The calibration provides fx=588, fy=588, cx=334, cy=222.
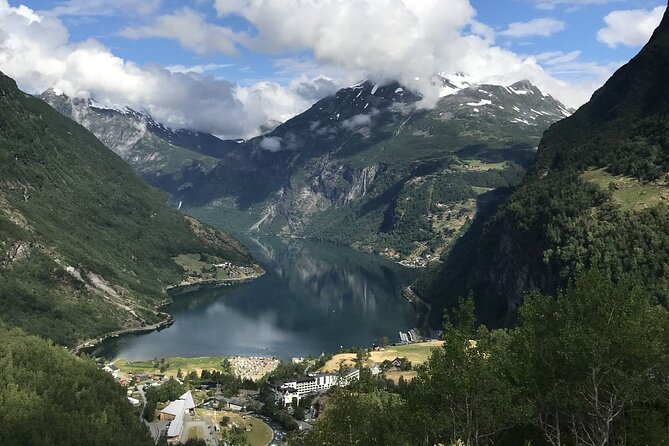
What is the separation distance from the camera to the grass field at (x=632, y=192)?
12277 centimetres

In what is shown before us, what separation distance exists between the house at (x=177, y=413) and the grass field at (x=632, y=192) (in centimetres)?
9569

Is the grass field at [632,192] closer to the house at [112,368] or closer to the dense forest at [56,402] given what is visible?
the dense forest at [56,402]

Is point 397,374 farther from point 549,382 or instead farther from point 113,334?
point 113,334

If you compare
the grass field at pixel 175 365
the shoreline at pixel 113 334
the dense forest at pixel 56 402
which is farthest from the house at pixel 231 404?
the shoreline at pixel 113 334

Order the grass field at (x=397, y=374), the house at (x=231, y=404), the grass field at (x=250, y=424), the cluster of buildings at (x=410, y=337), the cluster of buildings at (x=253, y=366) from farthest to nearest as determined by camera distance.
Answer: the cluster of buildings at (x=410, y=337), the cluster of buildings at (x=253, y=366), the grass field at (x=397, y=374), the house at (x=231, y=404), the grass field at (x=250, y=424)

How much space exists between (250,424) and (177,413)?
12.2 meters

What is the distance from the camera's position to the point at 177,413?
97.6m

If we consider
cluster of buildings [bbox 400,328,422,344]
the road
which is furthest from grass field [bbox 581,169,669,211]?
the road

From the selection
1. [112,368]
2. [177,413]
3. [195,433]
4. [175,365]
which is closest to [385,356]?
[177,413]

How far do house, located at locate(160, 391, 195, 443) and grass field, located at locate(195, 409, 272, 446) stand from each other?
90.0 inches

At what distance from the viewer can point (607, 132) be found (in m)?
168

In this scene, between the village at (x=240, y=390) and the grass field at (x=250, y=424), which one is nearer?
the grass field at (x=250, y=424)

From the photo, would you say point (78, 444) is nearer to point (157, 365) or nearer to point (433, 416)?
point (433, 416)

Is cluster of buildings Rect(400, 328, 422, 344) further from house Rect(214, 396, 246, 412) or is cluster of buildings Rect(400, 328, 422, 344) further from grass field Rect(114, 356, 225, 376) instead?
house Rect(214, 396, 246, 412)
